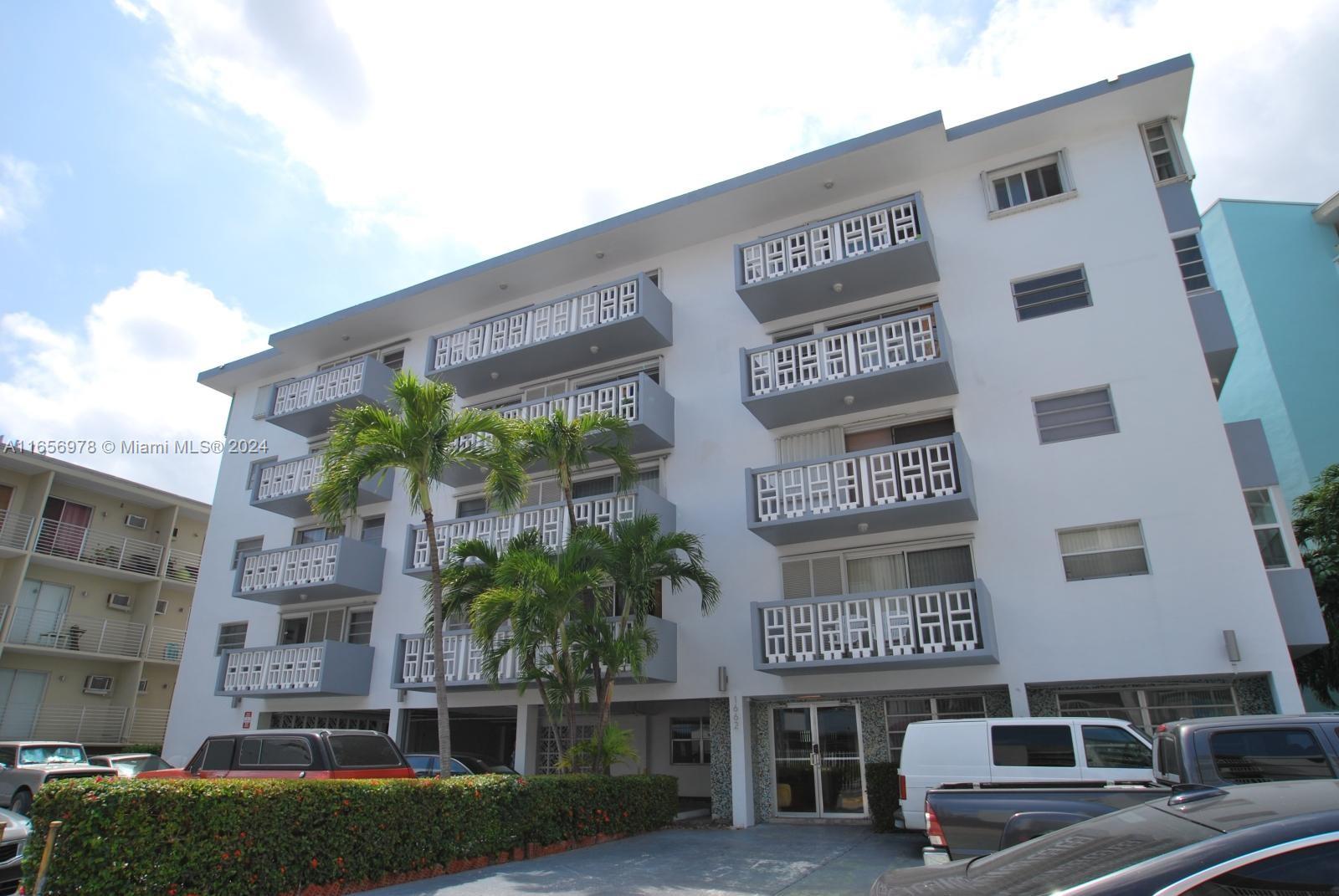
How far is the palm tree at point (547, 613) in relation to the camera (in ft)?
45.1

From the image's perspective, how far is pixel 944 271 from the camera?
55.9 feet

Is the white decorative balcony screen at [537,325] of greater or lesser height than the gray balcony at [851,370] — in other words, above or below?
above

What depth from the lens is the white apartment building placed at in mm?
13773

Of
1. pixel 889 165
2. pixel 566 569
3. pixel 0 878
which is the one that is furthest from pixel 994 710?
pixel 0 878

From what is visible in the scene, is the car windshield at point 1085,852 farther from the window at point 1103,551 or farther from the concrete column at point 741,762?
the concrete column at point 741,762

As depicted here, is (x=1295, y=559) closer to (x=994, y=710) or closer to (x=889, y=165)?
(x=994, y=710)

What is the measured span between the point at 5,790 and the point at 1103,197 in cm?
2519

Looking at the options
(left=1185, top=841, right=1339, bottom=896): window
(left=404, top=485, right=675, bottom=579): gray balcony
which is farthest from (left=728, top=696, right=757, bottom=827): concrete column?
(left=1185, top=841, right=1339, bottom=896): window

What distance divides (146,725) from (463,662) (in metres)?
19.5

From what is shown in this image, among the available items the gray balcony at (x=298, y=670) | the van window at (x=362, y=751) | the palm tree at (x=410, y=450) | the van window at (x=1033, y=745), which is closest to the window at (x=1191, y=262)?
the van window at (x=1033, y=745)

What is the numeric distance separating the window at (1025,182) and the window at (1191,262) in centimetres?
254

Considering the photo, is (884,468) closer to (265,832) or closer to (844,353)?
(844,353)

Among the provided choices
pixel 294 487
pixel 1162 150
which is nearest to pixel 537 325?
pixel 294 487

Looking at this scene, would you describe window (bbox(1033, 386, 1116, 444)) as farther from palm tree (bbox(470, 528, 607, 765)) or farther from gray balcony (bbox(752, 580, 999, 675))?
palm tree (bbox(470, 528, 607, 765))
